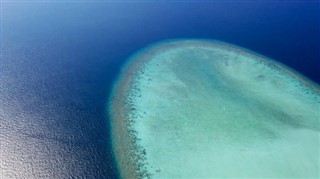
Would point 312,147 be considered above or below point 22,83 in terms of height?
above

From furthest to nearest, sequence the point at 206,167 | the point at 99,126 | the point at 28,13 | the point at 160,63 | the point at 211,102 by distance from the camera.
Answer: the point at 28,13 → the point at 160,63 → the point at 211,102 → the point at 99,126 → the point at 206,167

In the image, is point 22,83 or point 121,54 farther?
point 121,54

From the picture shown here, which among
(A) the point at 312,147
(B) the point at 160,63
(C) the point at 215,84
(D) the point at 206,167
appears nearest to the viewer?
(D) the point at 206,167

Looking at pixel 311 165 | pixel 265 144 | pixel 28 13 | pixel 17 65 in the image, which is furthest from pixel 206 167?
pixel 28 13

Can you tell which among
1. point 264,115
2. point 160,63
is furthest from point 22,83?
point 264,115

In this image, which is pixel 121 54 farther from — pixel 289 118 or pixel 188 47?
pixel 289 118

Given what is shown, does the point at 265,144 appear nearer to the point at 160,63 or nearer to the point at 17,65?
the point at 160,63
